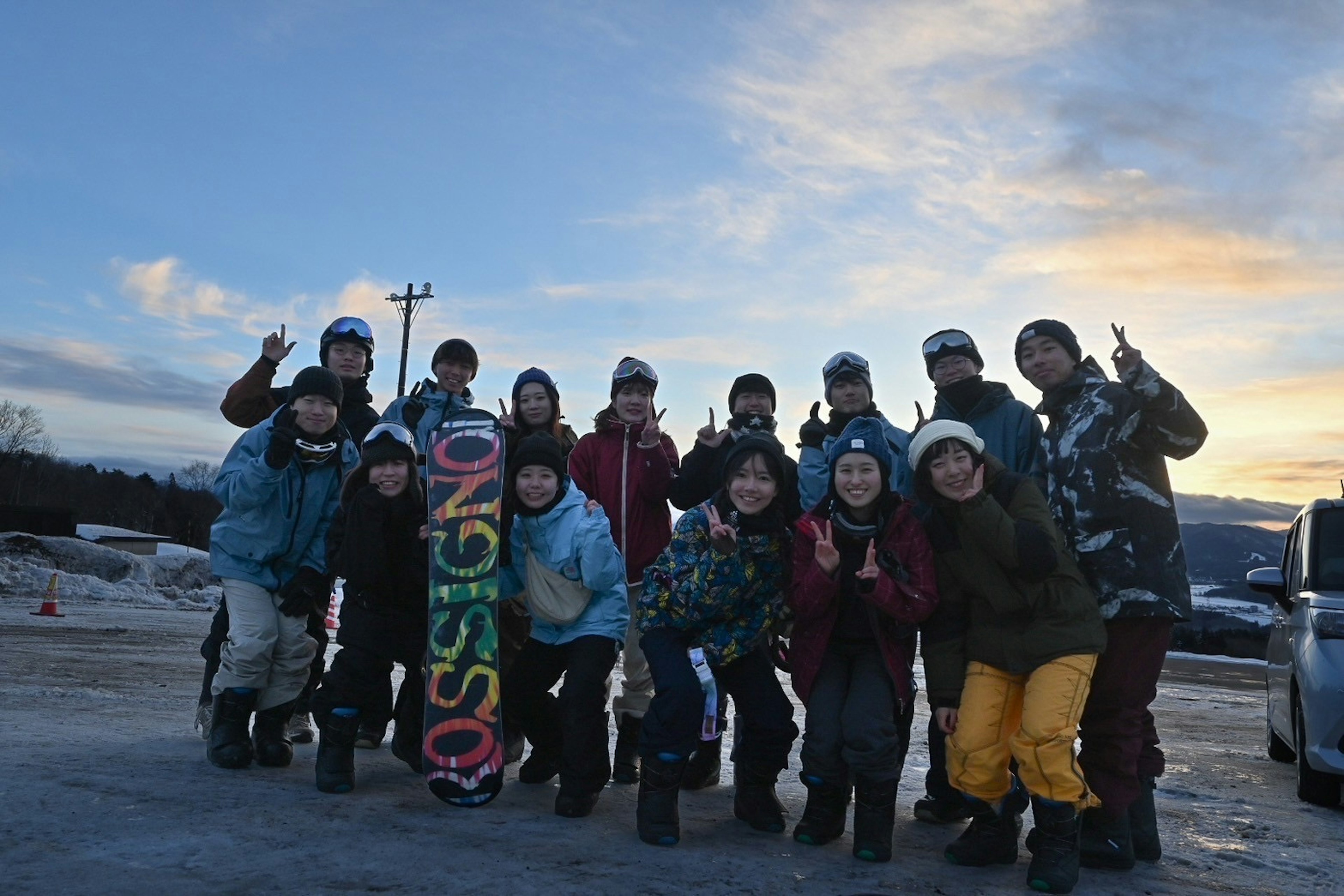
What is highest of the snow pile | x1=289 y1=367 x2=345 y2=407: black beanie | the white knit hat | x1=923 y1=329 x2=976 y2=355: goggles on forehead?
x1=923 y1=329 x2=976 y2=355: goggles on forehead

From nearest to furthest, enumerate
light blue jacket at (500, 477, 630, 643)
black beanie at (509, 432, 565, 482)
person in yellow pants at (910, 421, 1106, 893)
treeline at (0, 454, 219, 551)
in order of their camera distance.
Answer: person in yellow pants at (910, 421, 1106, 893) < light blue jacket at (500, 477, 630, 643) < black beanie at (509, 432, 565, 482) < treeline at (0, 454, 219, 551)

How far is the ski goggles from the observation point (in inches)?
192

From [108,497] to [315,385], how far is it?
105 m

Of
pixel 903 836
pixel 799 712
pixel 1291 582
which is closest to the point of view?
pixel 903 836

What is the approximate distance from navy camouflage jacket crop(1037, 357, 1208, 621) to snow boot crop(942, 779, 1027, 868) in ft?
2.90

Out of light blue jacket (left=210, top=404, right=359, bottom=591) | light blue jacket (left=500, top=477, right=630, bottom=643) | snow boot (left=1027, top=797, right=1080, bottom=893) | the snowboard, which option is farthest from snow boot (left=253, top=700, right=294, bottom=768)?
snow boot (left=1027, top=797, right=1080, bottom=893)

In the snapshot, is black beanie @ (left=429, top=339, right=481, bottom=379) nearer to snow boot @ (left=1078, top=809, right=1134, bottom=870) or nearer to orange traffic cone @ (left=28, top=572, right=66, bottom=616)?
snow boot @ (left=1078, top=809, right=1134, bottom=870)

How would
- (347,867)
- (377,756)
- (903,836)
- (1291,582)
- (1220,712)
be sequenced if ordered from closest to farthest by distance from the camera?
(347,867)
(903,836)
(377,756)
(1291,582)
(1220,712)

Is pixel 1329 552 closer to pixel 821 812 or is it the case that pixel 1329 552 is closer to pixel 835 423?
pixel 835 423

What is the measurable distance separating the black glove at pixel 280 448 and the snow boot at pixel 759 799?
8.83ft

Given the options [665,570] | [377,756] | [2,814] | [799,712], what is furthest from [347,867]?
[799,712]

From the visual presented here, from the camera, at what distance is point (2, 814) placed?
3.44 meters

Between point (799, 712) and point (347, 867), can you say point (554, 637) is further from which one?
point (799, 712)

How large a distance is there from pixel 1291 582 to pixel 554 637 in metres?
5.07
